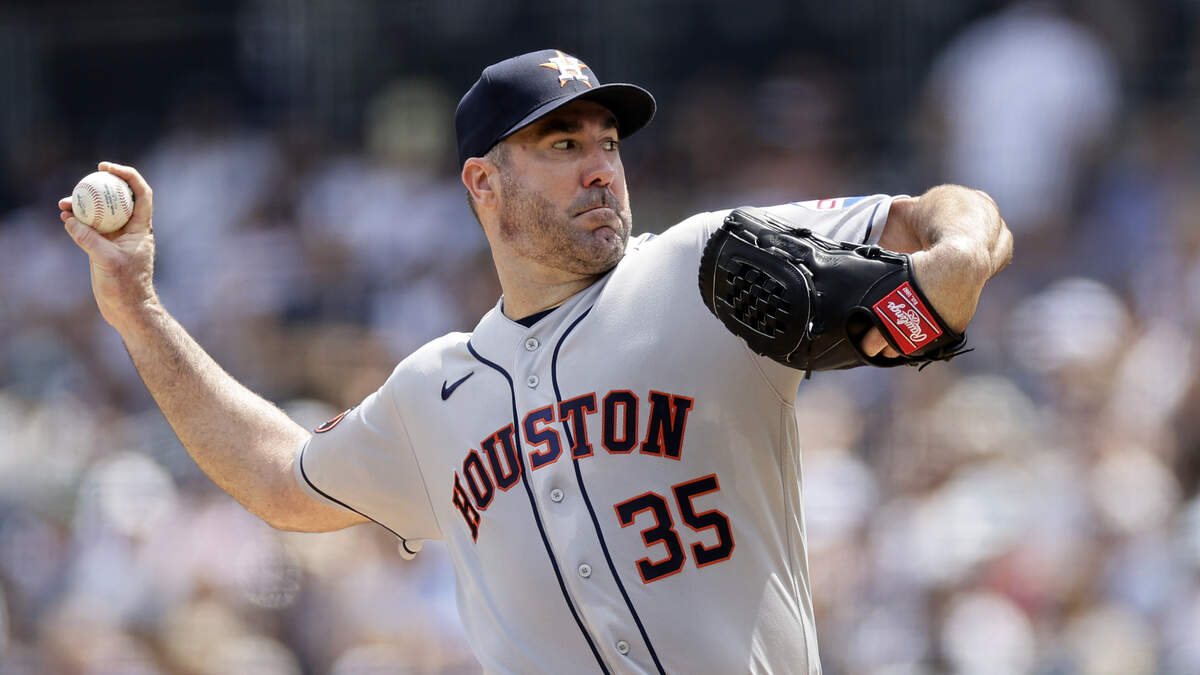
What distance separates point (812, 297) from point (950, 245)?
0.72 ft

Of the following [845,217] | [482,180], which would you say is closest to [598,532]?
[845,217]

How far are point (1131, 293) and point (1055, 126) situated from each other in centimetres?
99

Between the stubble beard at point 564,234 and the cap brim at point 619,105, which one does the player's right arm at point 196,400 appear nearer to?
the stubble beard at point 564,234

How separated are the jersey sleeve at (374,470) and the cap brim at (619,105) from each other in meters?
0.63

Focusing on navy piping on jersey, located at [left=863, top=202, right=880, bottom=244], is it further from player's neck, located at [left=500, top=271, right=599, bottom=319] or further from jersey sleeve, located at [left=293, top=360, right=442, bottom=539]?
jersey sleeve, located at [left=293, top=360, right=442, bottom=539]

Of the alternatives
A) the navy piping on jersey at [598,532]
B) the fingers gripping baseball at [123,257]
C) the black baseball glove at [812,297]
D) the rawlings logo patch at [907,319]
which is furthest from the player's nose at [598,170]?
the fingers gripping baseball at [123,257]

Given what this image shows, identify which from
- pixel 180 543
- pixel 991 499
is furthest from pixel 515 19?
pixel 991 499

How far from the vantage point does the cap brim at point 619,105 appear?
2900 mm

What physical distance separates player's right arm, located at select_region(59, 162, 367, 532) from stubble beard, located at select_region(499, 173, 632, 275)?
75cm

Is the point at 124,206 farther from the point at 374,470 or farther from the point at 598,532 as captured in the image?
the point at 598,532

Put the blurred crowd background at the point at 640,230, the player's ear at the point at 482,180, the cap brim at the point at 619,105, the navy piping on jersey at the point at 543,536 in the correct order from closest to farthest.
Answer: the navy piping on jersey at the point at 543,536 < the cap brim at the point at 619,105 < the player's ear at the point at 482,180 < the blurred crowd background at the point at 640,230

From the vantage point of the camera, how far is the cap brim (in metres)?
2.90

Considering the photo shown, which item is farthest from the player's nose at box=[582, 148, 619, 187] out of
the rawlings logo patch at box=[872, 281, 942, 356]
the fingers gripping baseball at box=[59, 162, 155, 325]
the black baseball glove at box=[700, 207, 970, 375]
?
the fingers gripping baseball at box=[59, 162, 155, 325]

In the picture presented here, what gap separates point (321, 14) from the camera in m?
9.05
